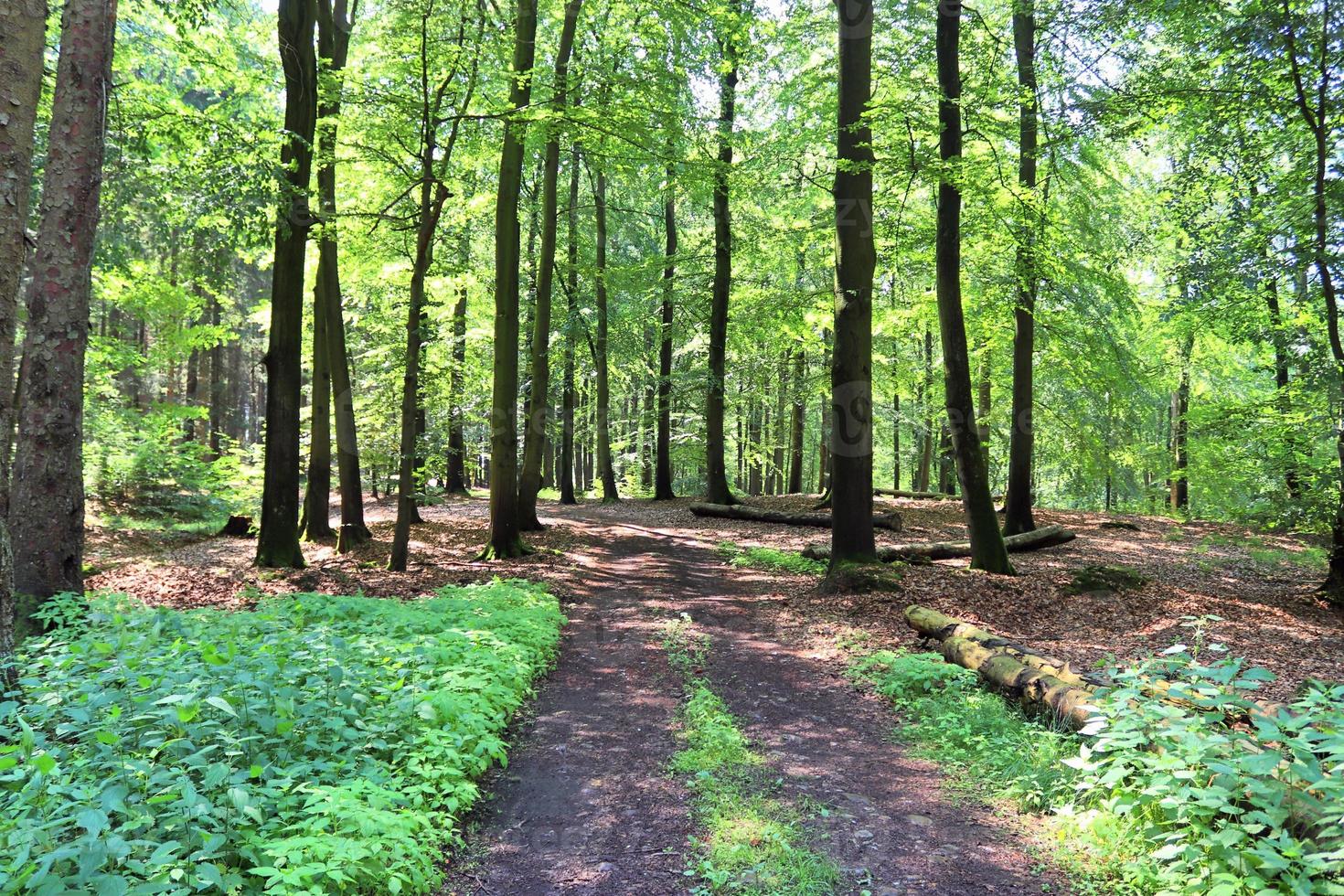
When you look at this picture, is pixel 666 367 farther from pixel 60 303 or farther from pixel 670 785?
pixel 670 785

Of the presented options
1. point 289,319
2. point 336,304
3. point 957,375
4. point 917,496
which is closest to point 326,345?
point 336,304

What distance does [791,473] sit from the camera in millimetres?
25344

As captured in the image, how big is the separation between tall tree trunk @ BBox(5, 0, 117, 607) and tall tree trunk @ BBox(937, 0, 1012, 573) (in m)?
9.65

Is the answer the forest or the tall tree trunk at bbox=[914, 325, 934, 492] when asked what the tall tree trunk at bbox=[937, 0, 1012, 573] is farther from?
the tall tree trunk at bbox=[914, 325, 934, 492]

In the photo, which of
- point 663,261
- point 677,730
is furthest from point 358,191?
point 677,730

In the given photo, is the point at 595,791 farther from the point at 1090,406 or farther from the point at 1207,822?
the point at 1090,406

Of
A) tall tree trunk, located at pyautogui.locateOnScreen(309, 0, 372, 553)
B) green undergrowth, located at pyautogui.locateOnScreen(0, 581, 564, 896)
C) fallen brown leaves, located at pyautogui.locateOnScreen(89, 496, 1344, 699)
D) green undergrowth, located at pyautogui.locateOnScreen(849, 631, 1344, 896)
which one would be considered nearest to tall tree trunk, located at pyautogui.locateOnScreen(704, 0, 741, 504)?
fallen brown leaves, located at pyautogui.locateOnScreen(89, 496, 1344, 699)

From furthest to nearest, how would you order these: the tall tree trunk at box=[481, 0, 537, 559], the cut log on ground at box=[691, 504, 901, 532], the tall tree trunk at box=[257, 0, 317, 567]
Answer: the cut log on ground at box=[691, 504, 901, 532] → the tall tree trunk at box=[481, 0, 537, 559] → the tall tree trunk at box=[257, 0, 317, 567]

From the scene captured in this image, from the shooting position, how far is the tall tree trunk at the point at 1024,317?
10.9 m

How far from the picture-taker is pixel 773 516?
16.2 metres

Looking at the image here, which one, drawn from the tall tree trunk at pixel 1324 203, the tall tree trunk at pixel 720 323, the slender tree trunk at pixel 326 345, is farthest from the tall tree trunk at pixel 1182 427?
the slender tree trunk at pixel 326 345

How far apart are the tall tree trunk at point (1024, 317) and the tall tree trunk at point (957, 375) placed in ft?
4.14

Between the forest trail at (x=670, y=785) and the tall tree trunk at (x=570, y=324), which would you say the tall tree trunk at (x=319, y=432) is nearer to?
the forest trail at (x=670, y=785)

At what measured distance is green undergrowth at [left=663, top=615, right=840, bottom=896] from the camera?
3.30 m
